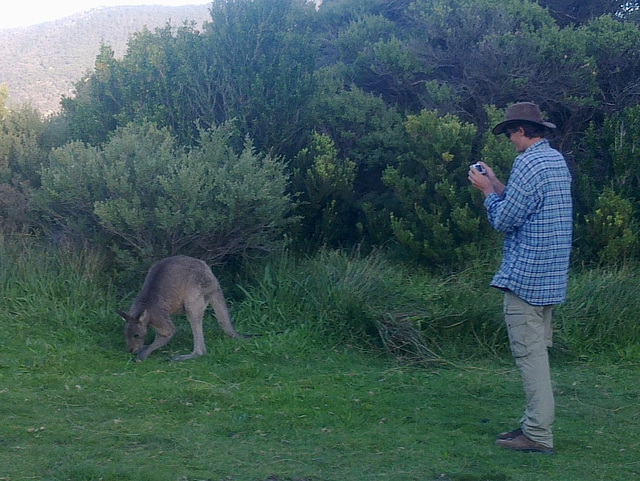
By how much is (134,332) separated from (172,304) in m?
0.53

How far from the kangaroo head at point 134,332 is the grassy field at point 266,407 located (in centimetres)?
15

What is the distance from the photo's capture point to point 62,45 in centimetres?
4675

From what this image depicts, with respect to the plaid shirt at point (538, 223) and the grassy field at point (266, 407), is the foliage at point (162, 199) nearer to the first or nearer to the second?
the grassy field at point (266, 407)

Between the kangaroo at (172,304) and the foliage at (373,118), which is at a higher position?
the foliage at (373,118)

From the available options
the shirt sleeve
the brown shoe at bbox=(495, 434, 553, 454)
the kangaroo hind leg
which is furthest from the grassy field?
the shirt sleeve

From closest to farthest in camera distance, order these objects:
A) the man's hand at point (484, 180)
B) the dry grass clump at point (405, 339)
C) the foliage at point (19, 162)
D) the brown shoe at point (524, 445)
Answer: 1. the brown shoe at point (524, 445)
2. the man's hand at point (484, 180)
3. the dry grass clump at point (405, 339)
4. the foliage at point (19, 162)

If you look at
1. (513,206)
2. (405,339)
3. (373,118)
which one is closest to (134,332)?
(405,339)

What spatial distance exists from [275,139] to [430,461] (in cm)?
797

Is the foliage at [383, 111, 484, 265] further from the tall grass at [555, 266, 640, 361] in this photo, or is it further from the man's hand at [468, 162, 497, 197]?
the man's hand at [468, 162, 497, 197]

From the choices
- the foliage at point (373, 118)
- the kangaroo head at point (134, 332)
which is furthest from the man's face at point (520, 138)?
the foliage at point (373, 118)

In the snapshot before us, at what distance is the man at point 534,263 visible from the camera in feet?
17.5

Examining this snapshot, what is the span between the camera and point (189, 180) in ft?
31.3

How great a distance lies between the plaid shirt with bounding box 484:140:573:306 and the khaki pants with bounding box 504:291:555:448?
0.12 metres

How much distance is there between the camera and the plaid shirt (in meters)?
5.31
